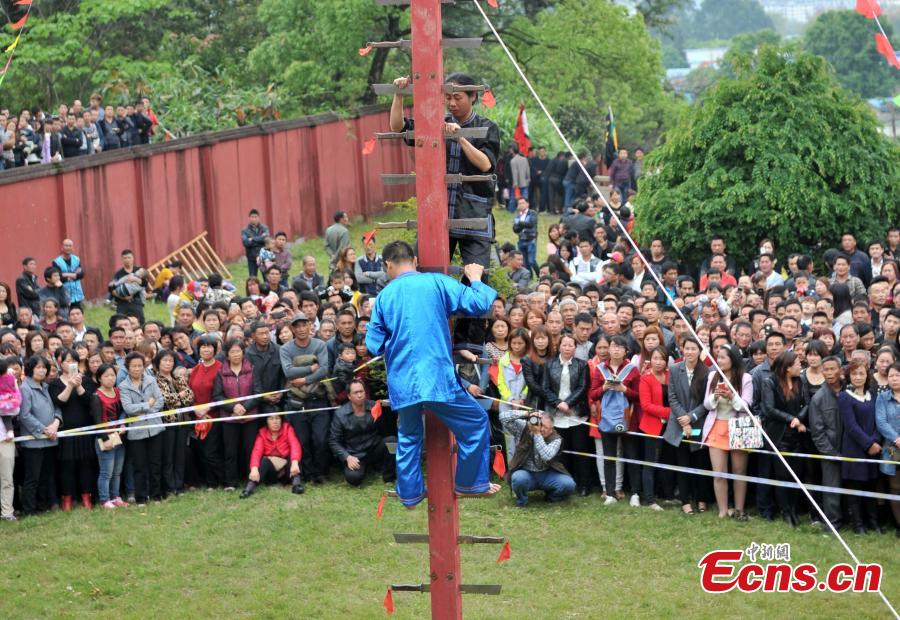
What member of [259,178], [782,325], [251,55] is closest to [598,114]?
[251,55]

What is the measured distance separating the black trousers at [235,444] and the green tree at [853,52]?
7673 cm

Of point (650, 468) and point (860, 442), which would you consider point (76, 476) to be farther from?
point (860, 442)

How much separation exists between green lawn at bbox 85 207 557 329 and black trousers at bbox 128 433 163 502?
7.25 metres

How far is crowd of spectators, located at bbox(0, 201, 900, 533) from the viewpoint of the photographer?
12641mm

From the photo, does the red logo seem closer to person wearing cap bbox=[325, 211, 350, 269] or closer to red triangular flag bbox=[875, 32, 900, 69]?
red triangular flag bbox=[875, 32, 900, 69]

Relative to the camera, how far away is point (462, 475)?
8.09 meters

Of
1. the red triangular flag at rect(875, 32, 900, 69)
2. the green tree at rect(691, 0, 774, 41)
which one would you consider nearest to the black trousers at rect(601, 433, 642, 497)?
the red triangular flag at rect(875, 32, 900, 69)

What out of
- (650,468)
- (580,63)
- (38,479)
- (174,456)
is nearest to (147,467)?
(174,456)

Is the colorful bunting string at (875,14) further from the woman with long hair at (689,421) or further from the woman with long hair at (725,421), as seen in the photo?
the woman with long hair at (689,421)

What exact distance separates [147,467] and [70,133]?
35.8ft

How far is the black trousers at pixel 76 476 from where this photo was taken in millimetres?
13359

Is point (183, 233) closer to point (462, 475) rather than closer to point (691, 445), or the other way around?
point (691, 445)

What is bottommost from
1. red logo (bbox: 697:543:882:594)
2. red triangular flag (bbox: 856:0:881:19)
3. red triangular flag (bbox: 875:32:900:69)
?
red logo (bbox: 697:543:882:594)

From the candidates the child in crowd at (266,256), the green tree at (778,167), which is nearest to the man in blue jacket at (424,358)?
the green tree at (778,167)
